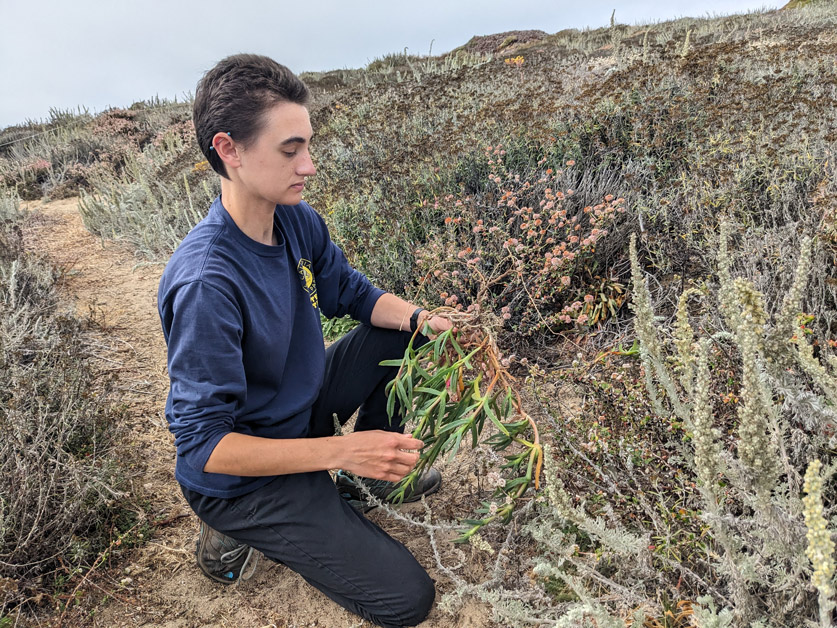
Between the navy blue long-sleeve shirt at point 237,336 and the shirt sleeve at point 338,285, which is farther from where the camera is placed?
the shirt sleeve at point 338,285

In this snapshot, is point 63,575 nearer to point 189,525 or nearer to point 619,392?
point 189,525

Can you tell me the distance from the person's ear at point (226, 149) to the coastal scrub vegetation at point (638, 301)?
1.19 metres

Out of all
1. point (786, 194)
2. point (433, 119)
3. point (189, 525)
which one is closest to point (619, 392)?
point (786, 194)

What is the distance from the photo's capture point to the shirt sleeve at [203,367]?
5.52 ft

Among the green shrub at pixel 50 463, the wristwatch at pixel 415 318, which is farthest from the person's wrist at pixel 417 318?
the green shrub at pixel 50 463

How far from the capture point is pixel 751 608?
4.45 feet

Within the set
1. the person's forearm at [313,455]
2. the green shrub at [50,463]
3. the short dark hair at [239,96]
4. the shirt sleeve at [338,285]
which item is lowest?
the green shrub at [50,463]

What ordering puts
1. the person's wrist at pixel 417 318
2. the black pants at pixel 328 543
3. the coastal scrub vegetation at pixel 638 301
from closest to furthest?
the coastal scrub vegetation at pixel 638 301, the black pants at pixel 328 543, the person's wrist at pixel 417 318

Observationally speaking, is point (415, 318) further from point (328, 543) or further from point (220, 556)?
point (220, 556)

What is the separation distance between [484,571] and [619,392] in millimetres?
834

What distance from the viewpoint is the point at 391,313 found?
96.3 inches

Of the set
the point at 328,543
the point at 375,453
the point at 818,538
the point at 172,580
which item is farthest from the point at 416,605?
the point at 818,538

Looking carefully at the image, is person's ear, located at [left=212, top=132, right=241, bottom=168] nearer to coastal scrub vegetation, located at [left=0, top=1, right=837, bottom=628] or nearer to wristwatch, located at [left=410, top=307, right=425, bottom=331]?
wristwatch, located at [left=410, top=307, right=425, bottom=331]

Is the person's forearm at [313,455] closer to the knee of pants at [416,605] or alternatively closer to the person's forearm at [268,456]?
the person's forearm at [268,456]
